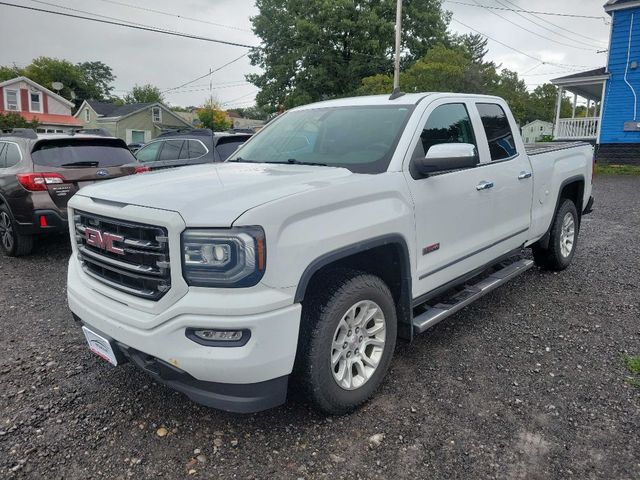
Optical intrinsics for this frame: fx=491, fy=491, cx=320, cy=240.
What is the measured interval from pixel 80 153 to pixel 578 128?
20.4 m

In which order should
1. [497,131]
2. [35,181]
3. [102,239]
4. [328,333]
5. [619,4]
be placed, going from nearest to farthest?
[328,333] < [102,239] < [497,131] < [35,181] < [619,4]

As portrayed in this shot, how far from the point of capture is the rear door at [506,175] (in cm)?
404

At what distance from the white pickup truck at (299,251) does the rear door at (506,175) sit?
29mm

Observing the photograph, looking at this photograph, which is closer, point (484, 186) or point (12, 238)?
point (484, 186)

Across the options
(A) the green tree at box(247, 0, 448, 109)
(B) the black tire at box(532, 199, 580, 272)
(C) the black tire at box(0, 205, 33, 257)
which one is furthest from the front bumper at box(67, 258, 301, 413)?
(A) the green tree at box(247, 0, 448, 109)

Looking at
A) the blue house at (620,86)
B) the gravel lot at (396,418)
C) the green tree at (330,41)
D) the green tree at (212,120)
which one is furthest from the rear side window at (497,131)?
the green tree at (212,120)

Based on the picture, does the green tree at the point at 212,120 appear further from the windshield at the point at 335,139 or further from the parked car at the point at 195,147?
the windshield at the point at 335,139

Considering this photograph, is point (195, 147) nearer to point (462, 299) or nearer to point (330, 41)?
point (462, 299)

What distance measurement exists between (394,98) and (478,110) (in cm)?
83

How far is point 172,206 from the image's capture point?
2396 millimetres

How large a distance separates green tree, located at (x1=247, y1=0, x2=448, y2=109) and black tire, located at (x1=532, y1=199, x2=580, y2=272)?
29696 millimetres

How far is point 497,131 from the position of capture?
4344 millimetres

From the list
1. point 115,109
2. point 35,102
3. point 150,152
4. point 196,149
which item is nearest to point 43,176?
point 196,149

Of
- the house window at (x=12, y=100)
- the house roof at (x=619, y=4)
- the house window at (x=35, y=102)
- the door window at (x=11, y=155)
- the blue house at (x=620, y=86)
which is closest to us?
the door window at (x=11, y=155)
